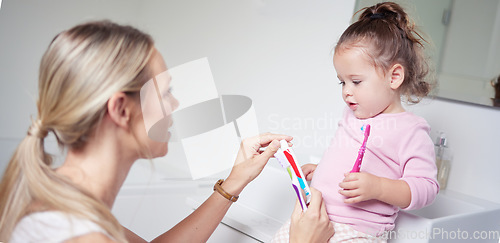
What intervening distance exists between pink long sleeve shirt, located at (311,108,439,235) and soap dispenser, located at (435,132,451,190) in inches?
10.4

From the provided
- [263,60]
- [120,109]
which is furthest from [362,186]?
[263,60]

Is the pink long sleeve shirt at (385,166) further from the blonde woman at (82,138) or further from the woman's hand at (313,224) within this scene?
the blonde woman at (82,138)

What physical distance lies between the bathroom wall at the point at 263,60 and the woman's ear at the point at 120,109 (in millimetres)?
156

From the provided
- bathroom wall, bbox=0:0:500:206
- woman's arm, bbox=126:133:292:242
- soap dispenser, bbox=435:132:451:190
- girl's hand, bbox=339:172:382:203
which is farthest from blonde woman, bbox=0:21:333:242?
soap dispenser, bbox=435:132:451:190

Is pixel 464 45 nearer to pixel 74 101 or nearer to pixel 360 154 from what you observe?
pixel 360 154

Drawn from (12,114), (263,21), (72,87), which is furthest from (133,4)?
(72,87)

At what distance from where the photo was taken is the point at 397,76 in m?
0.97

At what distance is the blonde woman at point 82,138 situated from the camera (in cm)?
69

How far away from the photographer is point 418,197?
0.88 m

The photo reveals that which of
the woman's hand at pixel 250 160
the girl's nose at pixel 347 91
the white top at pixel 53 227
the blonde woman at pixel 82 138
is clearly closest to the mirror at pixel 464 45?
the girl's nose at pixel 347 91

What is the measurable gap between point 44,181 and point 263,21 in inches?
43.1

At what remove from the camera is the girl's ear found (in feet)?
3.17

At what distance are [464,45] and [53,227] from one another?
3.16ft

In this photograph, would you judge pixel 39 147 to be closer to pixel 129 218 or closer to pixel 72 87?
pixel 72 87
